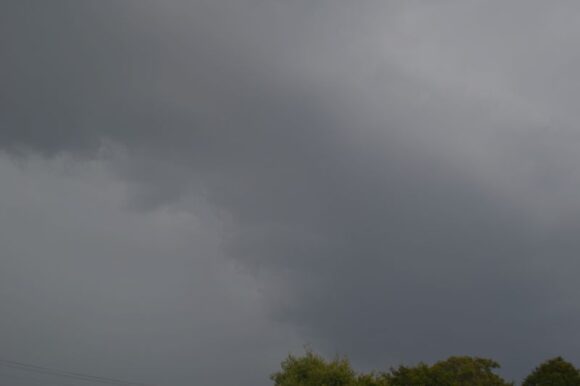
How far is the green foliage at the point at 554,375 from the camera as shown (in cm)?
9650

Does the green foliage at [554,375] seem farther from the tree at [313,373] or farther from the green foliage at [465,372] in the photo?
the tree at [313,373]

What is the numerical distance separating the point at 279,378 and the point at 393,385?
33.0 m

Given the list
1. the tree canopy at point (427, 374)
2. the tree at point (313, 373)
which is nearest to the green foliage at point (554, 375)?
Answer: the tree canopy at point (427, 374)

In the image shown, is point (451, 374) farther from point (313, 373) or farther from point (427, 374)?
point (313, 373)

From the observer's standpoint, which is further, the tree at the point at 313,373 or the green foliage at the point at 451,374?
the green foliage at the point at 451,374

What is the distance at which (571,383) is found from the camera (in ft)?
316

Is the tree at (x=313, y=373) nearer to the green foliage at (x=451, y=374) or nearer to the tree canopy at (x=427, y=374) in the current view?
the tree canopy at (x=427, y=374)

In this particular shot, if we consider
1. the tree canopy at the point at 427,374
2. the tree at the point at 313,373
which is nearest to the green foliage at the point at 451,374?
the tree canopy at the point at 427,374

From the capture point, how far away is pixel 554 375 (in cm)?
9744

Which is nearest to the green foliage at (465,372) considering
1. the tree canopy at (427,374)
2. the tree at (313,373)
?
the tree canopy at (427,374)

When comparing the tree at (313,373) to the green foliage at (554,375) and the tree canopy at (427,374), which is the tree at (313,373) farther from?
the green foliage at (554,375)

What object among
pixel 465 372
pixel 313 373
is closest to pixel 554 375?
pixel 465 372

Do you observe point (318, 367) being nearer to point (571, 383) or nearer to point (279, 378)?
point (279, 378)

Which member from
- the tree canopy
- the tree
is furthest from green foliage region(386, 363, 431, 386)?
the tree
